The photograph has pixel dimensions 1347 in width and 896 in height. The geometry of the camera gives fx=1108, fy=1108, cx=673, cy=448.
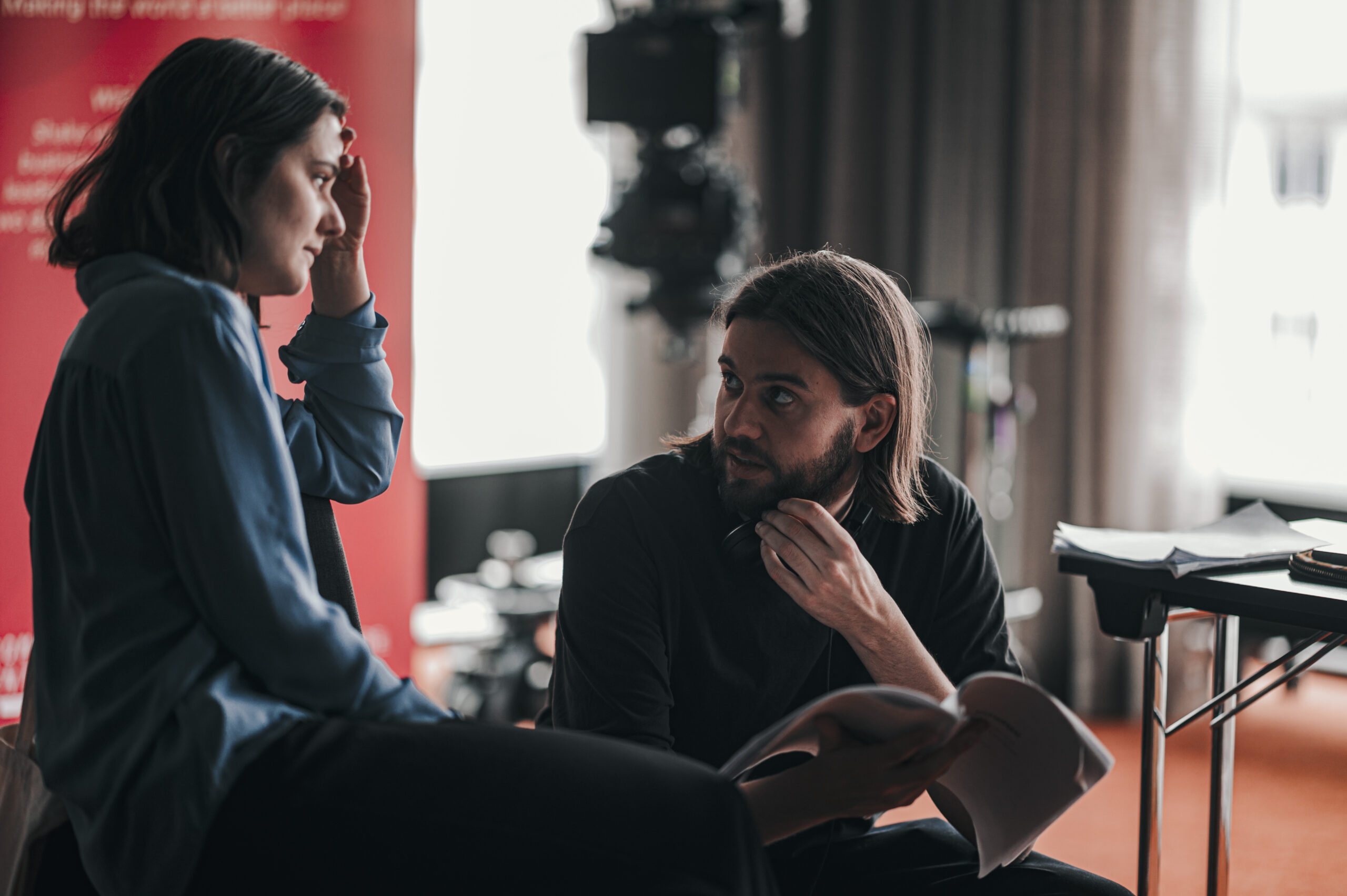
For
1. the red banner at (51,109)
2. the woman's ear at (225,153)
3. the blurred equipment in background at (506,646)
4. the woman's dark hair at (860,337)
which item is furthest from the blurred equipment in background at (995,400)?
the woman's ear at (225,153)

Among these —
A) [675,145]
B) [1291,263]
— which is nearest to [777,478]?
[675,145]

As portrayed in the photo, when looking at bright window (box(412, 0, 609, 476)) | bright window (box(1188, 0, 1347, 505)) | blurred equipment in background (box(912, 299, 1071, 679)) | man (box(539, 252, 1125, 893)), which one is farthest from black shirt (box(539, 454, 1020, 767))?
bright window (box(412, 0, 609, 476))

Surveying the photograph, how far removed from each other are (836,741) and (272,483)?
0.50 meters

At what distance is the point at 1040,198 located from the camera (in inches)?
128

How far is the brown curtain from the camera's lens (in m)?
3.11

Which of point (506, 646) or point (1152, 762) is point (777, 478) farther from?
point (506, 646)

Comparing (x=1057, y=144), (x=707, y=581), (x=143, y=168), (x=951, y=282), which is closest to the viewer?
(x=143, y=168)

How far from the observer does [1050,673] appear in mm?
3338

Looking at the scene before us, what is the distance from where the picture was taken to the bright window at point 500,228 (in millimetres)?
3672

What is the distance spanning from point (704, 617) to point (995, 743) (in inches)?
13.1

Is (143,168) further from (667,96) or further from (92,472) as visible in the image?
(667,96)

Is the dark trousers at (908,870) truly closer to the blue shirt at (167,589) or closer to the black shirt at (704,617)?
the black shirt at (704,617)

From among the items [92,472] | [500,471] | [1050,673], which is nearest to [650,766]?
[92,472]

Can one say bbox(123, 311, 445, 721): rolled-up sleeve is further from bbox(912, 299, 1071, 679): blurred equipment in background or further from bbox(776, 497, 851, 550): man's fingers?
bbox(912, 299, 1071, 679): blurred equipment in background
